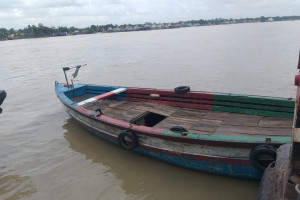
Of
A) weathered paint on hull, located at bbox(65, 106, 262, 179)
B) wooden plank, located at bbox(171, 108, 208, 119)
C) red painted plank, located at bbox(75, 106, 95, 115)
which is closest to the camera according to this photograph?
weathered paint on hull, located at bbox(65, 106, 262, 179)

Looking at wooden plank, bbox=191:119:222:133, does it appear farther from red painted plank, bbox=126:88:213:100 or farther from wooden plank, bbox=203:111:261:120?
red painted plank, bbox=126:88:213:100

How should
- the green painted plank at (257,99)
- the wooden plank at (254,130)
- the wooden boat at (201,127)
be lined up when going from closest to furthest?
the wooden boat at (201,127)
the wooden plank at (254,130)
the green painted plank at (257,99)

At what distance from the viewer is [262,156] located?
439cm

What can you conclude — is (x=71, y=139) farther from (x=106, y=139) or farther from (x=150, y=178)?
(x=150, y=178)

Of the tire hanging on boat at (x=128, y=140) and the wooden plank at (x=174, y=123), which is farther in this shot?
the wooden plank at (x=174, y=123)

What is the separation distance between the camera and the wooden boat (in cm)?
468

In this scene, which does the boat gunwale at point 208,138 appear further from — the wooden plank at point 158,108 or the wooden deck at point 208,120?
the wooden plank at point 158,108

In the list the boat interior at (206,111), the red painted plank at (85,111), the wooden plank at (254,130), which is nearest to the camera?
the wooden plank at (254,130)

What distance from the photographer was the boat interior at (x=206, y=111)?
5.60 metres

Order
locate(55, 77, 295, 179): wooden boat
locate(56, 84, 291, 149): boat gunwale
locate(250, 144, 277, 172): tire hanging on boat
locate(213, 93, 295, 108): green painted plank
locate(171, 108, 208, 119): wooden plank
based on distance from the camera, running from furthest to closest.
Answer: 1. locate(171, 108, 208, 119): wooden plank
2. locate(213, 93, 295, 108): green painted plank
3. locate(55, 77, 295, 179): wooden boat
4. locate(56, 84, 291, 149): boat gunwale
5. locate(250, 144, 277, 172): tire hanging on boat

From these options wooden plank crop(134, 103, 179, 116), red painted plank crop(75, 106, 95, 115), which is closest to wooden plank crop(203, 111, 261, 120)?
wooden plank crop(134, 103, 179, 116)

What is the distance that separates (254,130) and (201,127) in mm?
1153

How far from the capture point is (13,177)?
6340mm

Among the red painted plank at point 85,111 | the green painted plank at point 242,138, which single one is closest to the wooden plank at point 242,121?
the green painted plank at point 242,138
